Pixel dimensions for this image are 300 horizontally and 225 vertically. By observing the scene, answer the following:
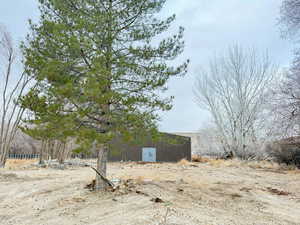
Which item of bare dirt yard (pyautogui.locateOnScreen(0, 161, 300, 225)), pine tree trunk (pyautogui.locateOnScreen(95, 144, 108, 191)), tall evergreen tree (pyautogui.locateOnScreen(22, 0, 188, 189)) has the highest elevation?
tall evergreen tree (pyautogui.locateOnScreen(22, 0, 188, 189))

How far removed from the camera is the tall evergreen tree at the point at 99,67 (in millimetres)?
3555

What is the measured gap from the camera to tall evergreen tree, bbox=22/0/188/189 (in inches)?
140

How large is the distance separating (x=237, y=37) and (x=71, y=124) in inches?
512

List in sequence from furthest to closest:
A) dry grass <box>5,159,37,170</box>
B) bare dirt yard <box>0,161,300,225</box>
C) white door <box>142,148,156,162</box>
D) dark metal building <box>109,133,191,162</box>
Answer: white door <box>142,148,156,162</box> < dark metal building <box>109,133,191,162</box> < dry grass <box>5,159,37,170</box> < bare dirt yard <box>0,161,300,225</box>

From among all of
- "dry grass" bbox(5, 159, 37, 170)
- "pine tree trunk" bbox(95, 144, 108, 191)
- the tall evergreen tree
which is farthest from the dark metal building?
the tall evergreen tree

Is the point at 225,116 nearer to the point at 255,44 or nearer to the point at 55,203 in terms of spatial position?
the point at 255,44

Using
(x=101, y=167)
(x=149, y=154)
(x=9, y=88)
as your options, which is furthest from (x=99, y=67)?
(x=149, y=154)

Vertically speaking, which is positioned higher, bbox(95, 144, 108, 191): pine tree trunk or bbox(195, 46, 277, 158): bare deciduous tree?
bbox(195, 46, 277, 158): bare deciduous tree

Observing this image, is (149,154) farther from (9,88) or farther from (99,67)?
(99,67)

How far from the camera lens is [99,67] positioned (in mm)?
3396

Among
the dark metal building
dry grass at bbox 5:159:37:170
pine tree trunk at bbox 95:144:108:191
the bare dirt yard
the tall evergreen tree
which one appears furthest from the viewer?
the dark metal building

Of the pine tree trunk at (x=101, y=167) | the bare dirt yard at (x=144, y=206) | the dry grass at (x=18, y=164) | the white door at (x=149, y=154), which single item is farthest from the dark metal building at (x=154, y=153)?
the pine tree trunk at (x=101, y=167)

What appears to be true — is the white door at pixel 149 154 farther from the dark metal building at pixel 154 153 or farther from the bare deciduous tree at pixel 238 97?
the bare deciduous tree at pixel 238 97

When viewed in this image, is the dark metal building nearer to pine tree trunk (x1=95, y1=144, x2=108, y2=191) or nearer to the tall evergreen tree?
pine tree trunk (x1=95, y1=144, x2=108, y2=191)
